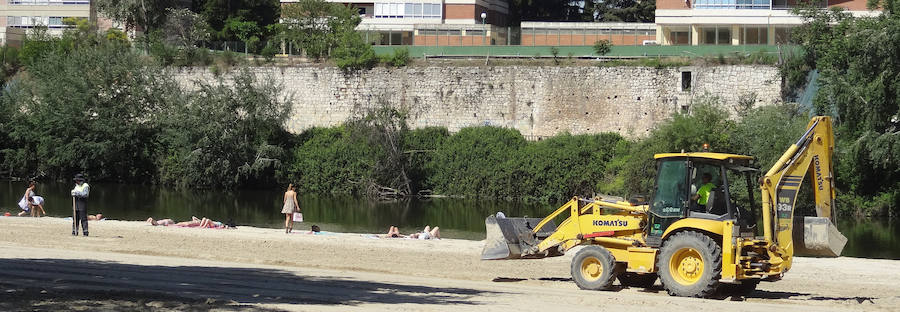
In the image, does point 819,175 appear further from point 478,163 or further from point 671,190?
point 478,163

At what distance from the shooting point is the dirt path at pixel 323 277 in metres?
17.1

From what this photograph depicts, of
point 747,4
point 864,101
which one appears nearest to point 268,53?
point 747,4

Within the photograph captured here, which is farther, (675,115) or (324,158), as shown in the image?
(324,158)

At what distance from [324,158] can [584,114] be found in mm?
11584

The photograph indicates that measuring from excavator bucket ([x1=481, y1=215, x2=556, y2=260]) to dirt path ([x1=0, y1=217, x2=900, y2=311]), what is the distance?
56 centimetres

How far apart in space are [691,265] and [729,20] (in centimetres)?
3993

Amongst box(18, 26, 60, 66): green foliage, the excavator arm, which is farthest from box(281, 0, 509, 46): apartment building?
the excavator arm

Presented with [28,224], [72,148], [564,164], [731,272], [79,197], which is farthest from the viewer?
[72,148]

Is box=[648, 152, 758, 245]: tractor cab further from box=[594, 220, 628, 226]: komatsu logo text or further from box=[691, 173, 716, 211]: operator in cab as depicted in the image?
box=[594, 220, 628, 226]: komatsu logo text

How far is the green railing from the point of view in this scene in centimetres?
5122

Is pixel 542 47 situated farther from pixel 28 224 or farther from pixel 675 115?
pixel 28 224

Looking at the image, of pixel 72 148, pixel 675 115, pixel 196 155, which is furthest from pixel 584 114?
pixel 72 148

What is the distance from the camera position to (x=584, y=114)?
174 ft

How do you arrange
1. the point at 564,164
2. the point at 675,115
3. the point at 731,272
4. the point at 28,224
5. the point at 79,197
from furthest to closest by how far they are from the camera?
the point at 564,164 → the point at 675,115 → the point at 28,224 → the point at 79,197 → the point at 731,272
